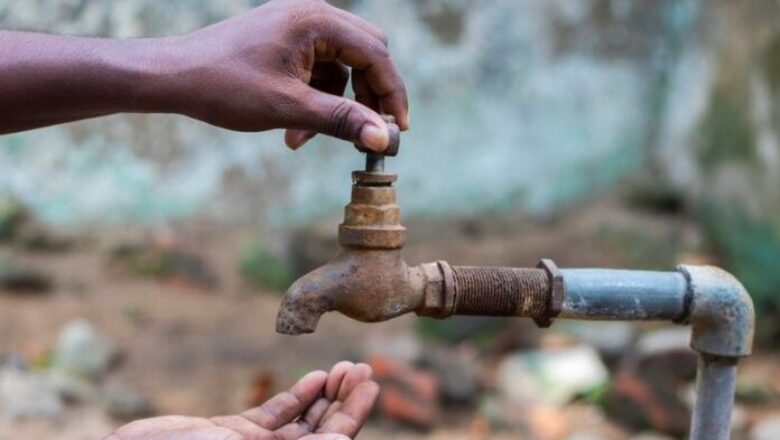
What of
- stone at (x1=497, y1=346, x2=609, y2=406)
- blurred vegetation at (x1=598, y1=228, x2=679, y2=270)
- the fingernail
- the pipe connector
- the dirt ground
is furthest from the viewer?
blurred vegetation at (x1=598, y1=228, x2=679, y2=270)

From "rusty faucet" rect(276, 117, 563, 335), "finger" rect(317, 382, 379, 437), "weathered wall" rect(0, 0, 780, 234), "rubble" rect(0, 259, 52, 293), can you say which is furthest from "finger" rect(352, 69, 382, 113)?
"rubble" rect(0, 259, 52, 293)

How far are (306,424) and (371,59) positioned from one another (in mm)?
757

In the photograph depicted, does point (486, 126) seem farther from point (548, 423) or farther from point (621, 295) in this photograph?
point (621, 295)

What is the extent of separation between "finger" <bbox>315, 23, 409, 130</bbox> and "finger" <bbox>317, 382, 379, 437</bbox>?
0.53 meters

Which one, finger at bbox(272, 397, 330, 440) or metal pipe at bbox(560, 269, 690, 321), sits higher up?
metal pipe at bbox(560, 269, 690, 321)

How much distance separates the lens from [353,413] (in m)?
1.75

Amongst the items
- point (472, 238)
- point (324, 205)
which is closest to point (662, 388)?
point (472, 238)

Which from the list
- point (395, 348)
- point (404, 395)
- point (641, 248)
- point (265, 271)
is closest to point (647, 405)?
point (404, 395)

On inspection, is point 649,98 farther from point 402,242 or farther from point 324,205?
point 402,242

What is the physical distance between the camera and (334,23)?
1514mm

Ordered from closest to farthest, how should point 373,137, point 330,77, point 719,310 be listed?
1. point 373,137
2. point 719,310
3. point 330,77

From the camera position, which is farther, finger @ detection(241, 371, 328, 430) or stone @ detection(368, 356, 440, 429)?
stone @ detection(368, 356, 440, 429)

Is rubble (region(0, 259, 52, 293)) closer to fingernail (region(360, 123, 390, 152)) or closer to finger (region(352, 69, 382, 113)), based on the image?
finger (region(352, 69, 382, 113))

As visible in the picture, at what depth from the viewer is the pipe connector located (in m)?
1.58
